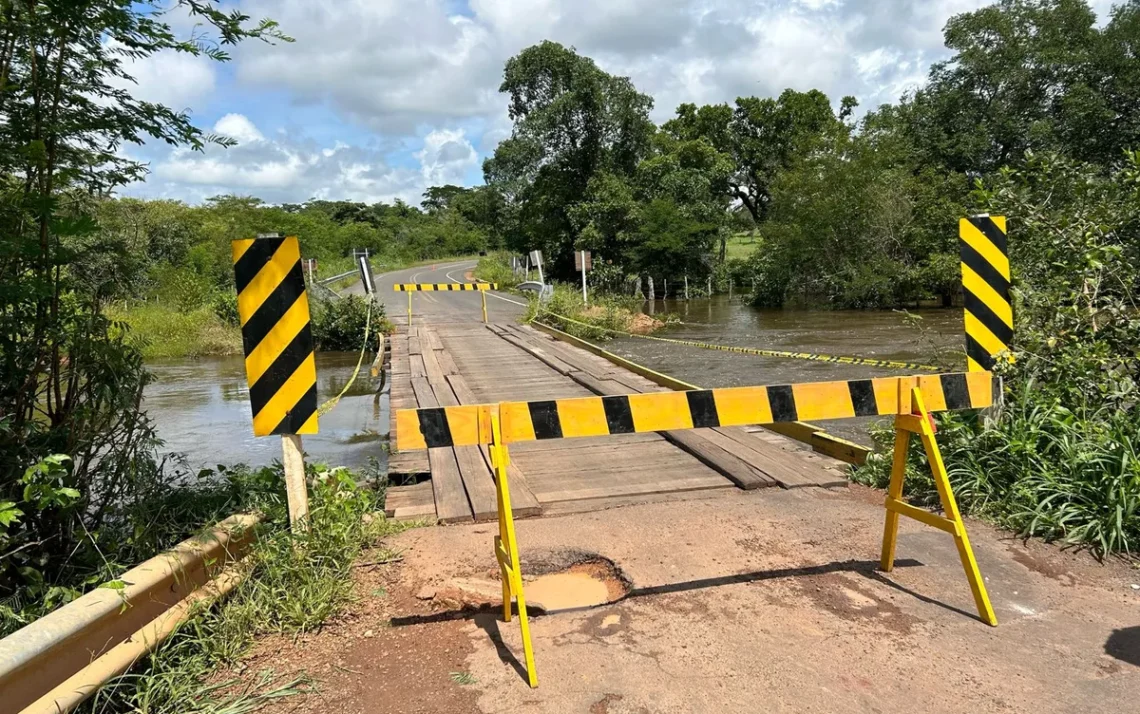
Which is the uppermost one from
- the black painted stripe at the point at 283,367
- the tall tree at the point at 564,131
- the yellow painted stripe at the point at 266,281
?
the tall tree at the point at 564,131

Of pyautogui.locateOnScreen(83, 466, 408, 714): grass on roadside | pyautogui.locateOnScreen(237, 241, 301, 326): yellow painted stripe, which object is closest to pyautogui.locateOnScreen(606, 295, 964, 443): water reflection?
pyautogui.locateOnScreen(83, 466, 408, 714): grass on roadside

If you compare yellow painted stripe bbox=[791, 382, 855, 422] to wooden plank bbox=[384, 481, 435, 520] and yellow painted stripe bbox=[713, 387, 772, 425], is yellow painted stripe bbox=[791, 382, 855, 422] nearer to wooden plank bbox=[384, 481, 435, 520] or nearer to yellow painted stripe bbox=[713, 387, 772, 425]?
yellow painted stripe bbox=[713, 387, 772, 425]

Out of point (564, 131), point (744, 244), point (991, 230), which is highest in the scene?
point (564, 131)

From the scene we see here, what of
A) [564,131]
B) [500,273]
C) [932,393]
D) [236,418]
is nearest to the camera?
[932,393]

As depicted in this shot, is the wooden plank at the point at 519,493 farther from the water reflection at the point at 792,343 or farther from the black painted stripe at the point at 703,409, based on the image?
the water reflection at the point at 792,343

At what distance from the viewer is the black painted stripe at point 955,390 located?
137 inches

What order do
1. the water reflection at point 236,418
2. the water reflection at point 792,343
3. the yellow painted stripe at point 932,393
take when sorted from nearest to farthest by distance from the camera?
1. the yellow painted stripe at point 932,393
2. the water reflection at point 236,418
3. the water reflection at point 792,343

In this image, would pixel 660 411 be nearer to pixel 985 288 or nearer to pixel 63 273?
pixel 985 288

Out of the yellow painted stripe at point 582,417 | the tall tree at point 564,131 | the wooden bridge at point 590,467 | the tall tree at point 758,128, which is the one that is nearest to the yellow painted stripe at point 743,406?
the yellow painted stripe at point 582,417

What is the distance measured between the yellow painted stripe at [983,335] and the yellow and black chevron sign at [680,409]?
0.97 metres

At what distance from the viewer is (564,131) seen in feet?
115

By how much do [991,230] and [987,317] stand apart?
0.54 meters

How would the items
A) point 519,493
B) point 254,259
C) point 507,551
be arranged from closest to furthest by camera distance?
point 507,551, point 254,259, point 519,493

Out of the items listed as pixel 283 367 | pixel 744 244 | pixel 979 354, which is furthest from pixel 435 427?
pixel 744 244
